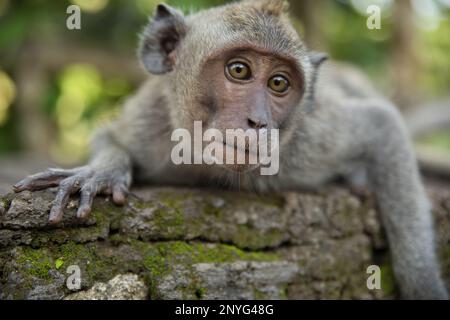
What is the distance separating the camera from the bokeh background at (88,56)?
38.9ft

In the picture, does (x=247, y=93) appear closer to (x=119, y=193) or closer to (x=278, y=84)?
(x=278, y=84)

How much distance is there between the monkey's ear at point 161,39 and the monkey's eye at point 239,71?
38.1 inches

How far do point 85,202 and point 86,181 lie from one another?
A: 0.97ft

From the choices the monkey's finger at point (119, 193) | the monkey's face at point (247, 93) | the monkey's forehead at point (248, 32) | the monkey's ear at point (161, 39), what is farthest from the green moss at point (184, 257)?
the monkey's ear at point (161, 39)

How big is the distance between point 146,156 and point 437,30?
15053 millimetres

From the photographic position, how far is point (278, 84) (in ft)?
15.6

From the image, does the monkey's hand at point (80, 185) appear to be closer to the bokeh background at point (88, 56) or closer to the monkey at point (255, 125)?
the monkey at point (255, 125)

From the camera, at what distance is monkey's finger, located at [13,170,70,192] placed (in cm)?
421

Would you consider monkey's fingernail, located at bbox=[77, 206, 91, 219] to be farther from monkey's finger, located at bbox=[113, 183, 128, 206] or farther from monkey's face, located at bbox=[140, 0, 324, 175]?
monkey's face, located at bbox=[140, 0, 324, 175]

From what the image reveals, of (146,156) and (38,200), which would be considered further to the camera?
(146,156)

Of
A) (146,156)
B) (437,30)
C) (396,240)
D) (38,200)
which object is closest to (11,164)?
(146,156)

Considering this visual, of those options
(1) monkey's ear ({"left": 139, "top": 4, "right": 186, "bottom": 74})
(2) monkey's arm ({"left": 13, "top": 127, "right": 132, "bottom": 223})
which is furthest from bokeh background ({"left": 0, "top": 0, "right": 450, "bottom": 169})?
(2) monkey's arm ({"left": 13, "top": 127, "right": 132, "bottom": 223})

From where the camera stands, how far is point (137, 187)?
5.30 meters
